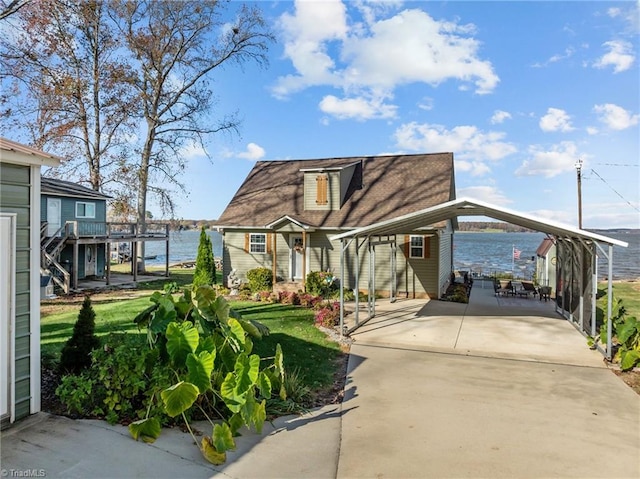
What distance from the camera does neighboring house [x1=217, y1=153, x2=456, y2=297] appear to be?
1616 centimetres

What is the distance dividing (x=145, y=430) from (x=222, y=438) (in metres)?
0.87

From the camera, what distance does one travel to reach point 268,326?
10.5 m

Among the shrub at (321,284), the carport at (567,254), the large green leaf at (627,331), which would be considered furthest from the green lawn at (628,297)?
the shrub at (321,284)

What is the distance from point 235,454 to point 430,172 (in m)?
16.2

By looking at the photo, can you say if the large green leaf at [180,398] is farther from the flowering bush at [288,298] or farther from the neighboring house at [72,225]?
the neighboring house at [72,225]

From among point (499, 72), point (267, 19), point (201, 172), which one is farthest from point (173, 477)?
point (267, 19)

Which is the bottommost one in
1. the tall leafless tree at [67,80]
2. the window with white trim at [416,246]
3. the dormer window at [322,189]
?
the window with white trim at [416,246]

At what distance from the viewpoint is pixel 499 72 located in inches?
581

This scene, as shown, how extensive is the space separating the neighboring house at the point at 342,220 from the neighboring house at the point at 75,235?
547 centimetres

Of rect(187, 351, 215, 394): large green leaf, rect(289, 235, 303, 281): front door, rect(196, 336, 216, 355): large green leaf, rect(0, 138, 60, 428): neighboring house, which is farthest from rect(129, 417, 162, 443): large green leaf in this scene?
rect(289, 235, 303, 281): front door

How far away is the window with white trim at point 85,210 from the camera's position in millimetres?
19797

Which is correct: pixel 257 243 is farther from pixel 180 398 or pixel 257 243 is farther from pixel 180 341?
pixel 180 398

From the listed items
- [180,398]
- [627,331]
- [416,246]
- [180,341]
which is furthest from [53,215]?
[627,331]

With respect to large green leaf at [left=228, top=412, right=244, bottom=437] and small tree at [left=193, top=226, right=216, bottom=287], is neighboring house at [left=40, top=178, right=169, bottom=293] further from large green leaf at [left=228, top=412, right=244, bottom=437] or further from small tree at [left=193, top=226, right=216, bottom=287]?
large green leaf at [left=228, top=412, right=244, bottom=437]
